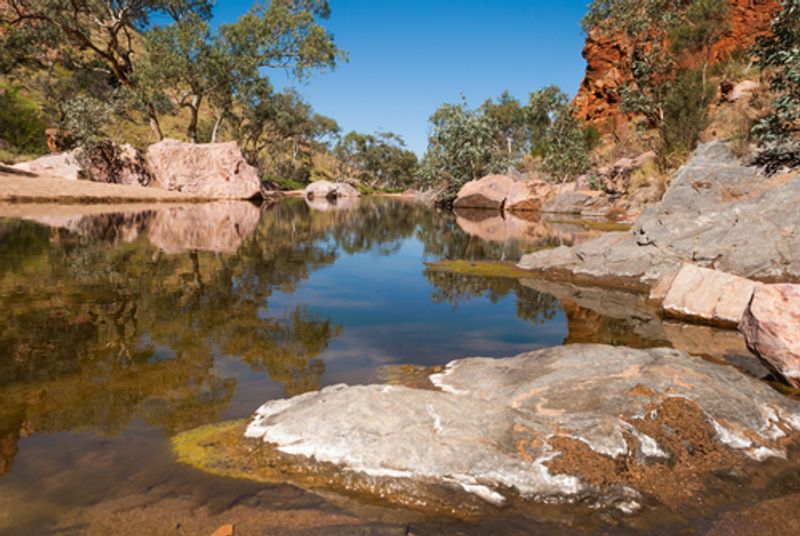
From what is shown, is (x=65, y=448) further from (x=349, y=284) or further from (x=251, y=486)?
(x=349, y=284)

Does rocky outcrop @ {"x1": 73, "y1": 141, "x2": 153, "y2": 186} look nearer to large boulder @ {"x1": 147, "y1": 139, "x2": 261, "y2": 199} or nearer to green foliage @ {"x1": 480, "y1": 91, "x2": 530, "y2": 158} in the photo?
large boulder @ {"x1": 147, "y1": 139, "x2": 261, "y2": 199}

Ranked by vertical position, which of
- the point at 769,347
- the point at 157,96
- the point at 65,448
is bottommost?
the point at 65,448

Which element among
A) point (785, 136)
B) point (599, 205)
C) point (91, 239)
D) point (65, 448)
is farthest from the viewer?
point (599, 205)

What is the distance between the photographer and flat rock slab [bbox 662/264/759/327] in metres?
8.59

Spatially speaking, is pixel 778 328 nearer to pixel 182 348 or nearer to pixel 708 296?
pixel 708 296

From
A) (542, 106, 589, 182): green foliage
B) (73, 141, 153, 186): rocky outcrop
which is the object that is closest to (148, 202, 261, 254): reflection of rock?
(73, 141, 153, 186): rocky outcrop

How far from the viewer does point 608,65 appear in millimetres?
64500

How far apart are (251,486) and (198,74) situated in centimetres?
3992

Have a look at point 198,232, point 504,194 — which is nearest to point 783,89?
point 198,232

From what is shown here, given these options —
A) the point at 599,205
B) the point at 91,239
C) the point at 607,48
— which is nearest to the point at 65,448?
the point at 91,239

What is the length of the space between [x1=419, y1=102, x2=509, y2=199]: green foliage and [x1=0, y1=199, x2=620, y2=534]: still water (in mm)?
36444

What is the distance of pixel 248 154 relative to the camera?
6588 cm

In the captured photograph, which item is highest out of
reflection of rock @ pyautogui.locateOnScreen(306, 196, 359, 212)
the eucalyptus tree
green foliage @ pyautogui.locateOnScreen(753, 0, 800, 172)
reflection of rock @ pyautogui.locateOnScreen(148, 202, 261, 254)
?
the eucalyptus tree

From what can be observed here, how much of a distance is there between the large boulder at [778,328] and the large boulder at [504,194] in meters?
37.7
